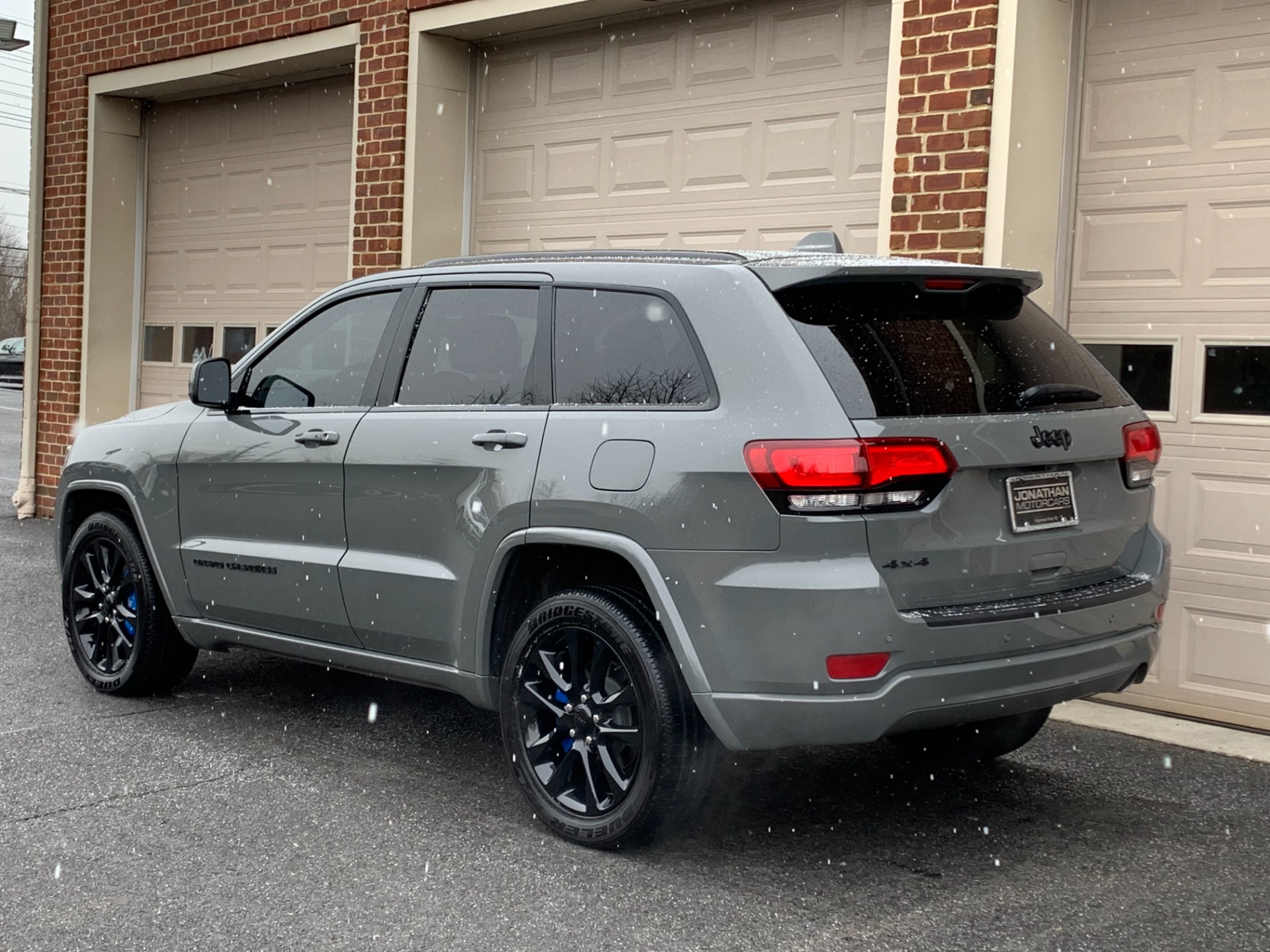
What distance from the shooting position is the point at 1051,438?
171 inches

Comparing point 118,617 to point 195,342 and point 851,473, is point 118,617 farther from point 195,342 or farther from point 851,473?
point 195,342

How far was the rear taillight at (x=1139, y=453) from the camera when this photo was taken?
461cm

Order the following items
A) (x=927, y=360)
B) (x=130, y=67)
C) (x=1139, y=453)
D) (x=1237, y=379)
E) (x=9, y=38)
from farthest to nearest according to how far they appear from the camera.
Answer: (x=9, y=38) < (x=130, y=67) < (x=1237, y=379) < (x=1139, y=453) < (x=927, y=360)

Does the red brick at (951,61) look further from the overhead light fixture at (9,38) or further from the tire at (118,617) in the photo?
the overhead light fixture at (9,38)

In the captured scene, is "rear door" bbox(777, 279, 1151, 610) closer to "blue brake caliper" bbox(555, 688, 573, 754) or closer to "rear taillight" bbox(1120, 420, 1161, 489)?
"rear taillight" bbox(1120, 420, 1161, 489)

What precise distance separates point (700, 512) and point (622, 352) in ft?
2.28

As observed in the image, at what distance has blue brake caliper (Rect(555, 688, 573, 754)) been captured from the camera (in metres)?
4.62

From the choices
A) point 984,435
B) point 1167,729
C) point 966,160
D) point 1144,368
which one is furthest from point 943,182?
point 984,435

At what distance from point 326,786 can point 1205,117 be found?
4579mm

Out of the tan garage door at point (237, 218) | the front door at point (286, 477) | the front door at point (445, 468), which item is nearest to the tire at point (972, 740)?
the front door at point (445, 468)

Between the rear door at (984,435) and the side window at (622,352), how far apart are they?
0.37 metres

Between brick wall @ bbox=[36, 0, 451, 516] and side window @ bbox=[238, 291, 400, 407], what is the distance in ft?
13.6

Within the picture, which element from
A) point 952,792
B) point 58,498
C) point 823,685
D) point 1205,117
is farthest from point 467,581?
point 1205,117

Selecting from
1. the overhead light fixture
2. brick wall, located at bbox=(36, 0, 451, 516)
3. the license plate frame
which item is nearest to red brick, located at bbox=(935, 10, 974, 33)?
the license plate frame
